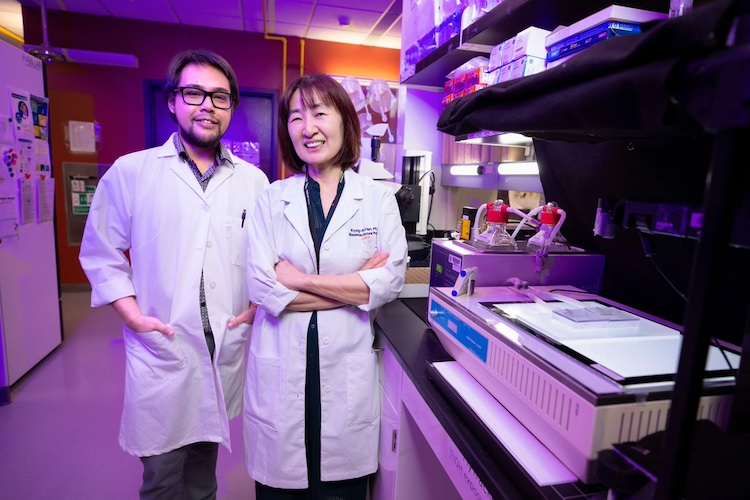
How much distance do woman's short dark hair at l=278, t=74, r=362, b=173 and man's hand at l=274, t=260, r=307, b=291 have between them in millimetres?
363

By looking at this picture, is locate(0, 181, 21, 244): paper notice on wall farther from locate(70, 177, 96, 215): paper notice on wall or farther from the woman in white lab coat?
locate(70, 177, 96, 215): paper notice on wall

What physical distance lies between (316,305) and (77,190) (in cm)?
437

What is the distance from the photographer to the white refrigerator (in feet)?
8.11

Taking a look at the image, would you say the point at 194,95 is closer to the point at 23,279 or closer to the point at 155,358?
the point at 155,358

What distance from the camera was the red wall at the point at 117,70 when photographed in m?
4.27

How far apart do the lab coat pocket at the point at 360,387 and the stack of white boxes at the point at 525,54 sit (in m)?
0.96

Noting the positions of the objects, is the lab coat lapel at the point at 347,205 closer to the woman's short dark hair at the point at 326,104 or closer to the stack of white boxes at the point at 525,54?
the woman's short dark hair at the point at 326,104

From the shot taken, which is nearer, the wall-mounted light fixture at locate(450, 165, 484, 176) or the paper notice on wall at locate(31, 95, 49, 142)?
the wall-mounted light fixture at locate(450, 165, 484, 176)

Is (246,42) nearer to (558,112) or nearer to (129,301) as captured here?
(129,301)

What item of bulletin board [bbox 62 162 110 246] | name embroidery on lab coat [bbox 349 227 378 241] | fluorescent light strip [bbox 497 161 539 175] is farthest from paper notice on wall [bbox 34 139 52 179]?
fluorescent light strip [bbox 497 161 539 175]

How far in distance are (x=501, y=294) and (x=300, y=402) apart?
70cm

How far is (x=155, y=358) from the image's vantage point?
138cm

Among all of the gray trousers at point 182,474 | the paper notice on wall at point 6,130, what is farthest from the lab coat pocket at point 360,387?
the paper notice on wall at point 6,130

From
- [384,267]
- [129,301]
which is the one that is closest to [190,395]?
[129,301]
